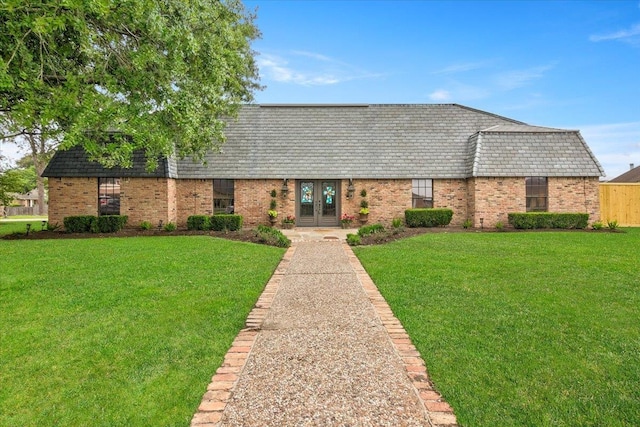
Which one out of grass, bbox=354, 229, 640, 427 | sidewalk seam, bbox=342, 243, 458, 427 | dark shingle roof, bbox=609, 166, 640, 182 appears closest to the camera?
sidewalk seam, bbox=342, 243, 458, 427

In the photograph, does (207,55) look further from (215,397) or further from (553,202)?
(553,202)

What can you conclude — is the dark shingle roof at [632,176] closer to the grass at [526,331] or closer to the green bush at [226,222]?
the grass at [526,331]

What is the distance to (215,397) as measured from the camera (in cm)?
286

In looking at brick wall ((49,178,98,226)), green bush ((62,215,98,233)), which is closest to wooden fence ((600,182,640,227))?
green bush ((62,215,98,233))

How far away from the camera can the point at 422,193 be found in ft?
58.2

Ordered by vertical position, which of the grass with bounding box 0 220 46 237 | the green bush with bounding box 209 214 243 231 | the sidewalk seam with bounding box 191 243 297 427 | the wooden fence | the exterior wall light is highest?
the exterior wall light

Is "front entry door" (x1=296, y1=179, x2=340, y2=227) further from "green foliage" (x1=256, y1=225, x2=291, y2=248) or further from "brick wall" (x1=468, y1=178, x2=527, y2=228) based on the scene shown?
"brick wall" (x1=468, y1=178, x2=527, y2=228)

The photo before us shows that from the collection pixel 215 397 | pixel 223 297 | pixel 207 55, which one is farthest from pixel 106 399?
pixel 207 55

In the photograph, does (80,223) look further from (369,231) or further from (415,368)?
(415,368)

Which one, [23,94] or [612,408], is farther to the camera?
[23,94]

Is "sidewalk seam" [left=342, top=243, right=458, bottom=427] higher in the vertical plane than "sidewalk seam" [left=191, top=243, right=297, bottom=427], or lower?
higher

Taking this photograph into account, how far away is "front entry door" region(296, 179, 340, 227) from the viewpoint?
1806cm

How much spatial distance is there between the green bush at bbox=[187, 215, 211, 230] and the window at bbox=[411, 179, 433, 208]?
975 centimetres

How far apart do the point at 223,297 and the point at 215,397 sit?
2.94 metres
